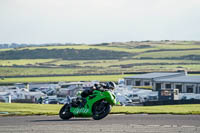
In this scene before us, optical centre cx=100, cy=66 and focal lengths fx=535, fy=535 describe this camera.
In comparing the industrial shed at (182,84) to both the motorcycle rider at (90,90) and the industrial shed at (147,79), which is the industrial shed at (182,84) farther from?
the motorcycle rider at (90,90)

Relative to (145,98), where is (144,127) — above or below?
above

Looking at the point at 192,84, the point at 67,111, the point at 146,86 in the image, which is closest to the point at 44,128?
the point at 67,111

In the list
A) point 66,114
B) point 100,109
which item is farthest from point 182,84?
point 100,109

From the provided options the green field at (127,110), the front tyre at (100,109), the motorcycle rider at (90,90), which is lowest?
the green field at (127,110)

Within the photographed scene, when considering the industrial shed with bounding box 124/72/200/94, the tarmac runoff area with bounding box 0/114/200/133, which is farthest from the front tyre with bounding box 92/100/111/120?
the industrial shed with bounding box 124/72/200/94

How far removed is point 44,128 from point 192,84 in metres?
56.9

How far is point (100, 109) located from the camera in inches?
777

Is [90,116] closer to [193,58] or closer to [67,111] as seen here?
[67,111]

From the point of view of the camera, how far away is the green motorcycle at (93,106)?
19.6 metres

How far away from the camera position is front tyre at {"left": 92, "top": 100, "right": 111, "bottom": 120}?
19.5 m

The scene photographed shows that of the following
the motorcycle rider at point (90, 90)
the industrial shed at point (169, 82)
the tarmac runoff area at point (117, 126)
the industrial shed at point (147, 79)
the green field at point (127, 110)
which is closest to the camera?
the tarmac runoff area at point (117, 126)

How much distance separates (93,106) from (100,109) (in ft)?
1.13

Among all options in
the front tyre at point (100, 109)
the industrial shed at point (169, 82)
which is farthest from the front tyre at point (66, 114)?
the industrial shed at point (169, 82)

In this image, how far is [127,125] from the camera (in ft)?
55.9
